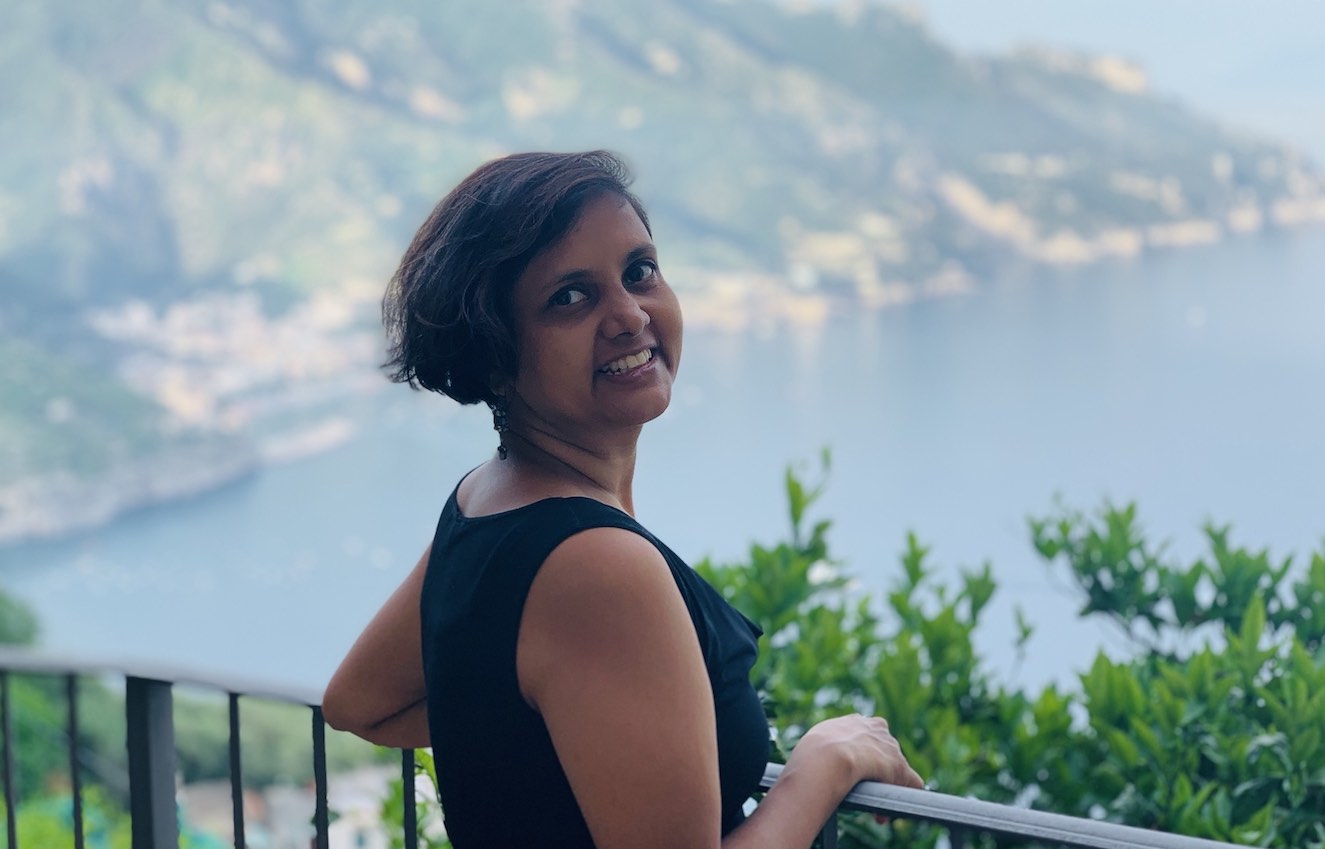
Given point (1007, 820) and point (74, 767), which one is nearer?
point (1007, 820)

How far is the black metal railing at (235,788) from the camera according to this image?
826 mm

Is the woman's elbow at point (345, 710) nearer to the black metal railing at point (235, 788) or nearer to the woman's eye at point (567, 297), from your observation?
the black metal railing at point (235, 788)

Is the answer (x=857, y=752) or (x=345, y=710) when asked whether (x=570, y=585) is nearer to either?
(x=857, y=752)

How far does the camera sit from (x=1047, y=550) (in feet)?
6.45

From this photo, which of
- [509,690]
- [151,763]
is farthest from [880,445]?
[509,690]

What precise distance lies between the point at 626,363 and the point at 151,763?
0.86 metres

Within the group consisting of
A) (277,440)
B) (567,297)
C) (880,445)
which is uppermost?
(277,440)

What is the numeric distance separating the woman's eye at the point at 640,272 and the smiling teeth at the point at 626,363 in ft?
0.18

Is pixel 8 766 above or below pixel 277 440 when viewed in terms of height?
below

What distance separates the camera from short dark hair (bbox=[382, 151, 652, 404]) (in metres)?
0.90

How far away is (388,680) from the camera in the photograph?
1.10 meters

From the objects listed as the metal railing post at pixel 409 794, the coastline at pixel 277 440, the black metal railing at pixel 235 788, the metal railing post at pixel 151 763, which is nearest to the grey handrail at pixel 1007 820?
the black metal railing at pixel 235 788

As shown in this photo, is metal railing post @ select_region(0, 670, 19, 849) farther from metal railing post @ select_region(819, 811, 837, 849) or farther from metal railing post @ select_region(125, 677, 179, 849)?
metal railing post @ select_region(819, 811, 837, 849)

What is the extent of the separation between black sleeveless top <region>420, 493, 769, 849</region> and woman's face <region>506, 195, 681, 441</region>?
9 cm
